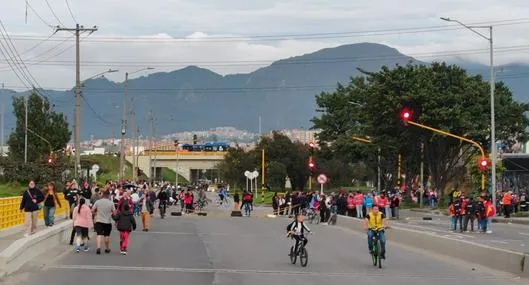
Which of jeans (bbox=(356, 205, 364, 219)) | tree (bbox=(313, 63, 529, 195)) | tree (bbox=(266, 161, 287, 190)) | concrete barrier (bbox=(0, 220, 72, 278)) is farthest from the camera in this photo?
tree (bbox=(266, 161, 287, 190))

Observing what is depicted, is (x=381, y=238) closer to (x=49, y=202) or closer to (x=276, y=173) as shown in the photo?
(x=49, y=202)

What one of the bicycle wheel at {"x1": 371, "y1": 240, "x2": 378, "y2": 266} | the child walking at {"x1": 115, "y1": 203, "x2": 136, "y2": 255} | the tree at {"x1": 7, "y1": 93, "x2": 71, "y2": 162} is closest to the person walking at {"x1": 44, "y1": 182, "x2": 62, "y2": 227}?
the child walking at {"x1": 115, "y1": 203, "x2": 136, "y2": 255}

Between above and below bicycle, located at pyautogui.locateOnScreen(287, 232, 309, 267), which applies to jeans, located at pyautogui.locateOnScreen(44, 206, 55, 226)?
above

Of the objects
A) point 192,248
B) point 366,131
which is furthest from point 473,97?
point 192,248

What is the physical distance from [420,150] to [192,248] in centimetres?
4611

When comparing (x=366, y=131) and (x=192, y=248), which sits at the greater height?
(x=366, y=131)

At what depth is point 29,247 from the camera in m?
19.6

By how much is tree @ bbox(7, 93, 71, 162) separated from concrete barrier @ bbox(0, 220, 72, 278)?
198 feet

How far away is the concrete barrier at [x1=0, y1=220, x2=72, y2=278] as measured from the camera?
55.0 ft

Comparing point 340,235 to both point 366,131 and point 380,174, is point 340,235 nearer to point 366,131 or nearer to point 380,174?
point 366,131

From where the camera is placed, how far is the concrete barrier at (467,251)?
1941cm

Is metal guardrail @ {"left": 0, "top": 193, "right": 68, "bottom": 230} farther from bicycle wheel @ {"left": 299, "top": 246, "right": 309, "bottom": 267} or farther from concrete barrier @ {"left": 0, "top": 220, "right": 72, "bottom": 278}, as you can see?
bicycle wheel @ {"left": 299, "top": 246, "right": 309, "bottom": 267}

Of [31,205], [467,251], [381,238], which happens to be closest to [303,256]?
[381,238]

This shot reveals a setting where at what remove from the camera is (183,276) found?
17734mm
